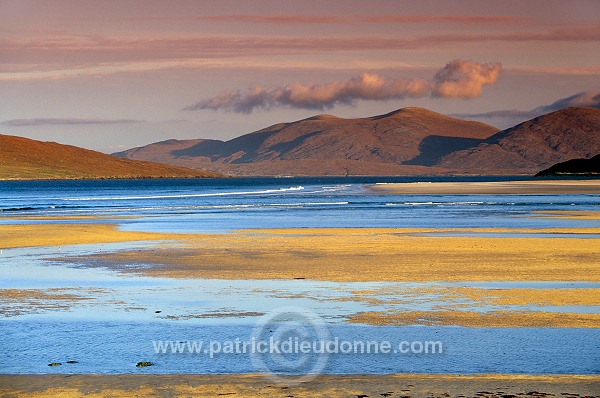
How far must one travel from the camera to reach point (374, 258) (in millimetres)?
25469

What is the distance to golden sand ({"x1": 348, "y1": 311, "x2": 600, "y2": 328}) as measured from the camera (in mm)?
14508

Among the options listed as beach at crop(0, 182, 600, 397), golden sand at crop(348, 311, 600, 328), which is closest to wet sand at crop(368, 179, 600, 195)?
beach at crop(0, 182, 600, 397)

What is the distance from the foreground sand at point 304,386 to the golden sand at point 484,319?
3581 mm

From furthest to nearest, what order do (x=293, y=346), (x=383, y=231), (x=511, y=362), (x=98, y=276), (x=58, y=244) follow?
(x=383, y=231), (x=58, y=244), (x=98, y=276), (x=293, y=346), (x=511, y=362)

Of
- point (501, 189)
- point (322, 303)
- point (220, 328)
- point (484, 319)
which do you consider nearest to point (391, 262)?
point (322, 303)

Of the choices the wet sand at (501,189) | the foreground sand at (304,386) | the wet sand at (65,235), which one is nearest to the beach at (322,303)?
the foreground sand at (304,386)

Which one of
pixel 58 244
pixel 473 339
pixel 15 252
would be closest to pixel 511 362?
pixel 473 339

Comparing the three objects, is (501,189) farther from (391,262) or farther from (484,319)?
(484,319)

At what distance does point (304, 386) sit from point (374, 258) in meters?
15.0

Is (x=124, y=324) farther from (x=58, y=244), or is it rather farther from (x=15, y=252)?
(x=58, y=244)

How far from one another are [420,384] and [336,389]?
105cm

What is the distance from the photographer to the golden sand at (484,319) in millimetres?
14508

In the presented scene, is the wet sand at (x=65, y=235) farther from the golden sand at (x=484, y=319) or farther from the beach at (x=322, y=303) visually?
the golden sand at (x=484, y=319)

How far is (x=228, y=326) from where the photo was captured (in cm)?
1447
